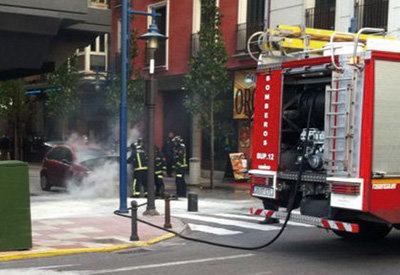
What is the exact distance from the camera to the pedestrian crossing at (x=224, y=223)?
40.2ft

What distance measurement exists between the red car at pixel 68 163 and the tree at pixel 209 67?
467 centimetres

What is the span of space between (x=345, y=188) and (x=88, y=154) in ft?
40.0

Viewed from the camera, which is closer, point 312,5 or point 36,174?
point 312,5

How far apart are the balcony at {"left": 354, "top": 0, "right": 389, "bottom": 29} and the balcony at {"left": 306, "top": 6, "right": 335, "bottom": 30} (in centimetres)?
96

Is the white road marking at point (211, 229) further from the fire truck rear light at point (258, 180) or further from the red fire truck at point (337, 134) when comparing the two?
the red fire truck at point (337, 134)

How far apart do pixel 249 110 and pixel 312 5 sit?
4566mm

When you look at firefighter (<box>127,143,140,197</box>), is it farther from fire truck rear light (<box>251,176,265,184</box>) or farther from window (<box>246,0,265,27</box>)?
window (<box>246,0,265,27</box>)

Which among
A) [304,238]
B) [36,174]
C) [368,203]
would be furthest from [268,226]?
[36,174]

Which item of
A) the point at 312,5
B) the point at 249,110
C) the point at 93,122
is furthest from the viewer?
the point at 93,122

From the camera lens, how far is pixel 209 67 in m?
22.6

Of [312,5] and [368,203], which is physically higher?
[312,5]

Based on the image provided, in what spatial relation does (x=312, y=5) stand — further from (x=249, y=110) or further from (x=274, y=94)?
(x=274, y=94)

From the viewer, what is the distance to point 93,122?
123 ft

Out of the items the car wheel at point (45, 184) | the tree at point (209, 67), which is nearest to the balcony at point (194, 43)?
the tree at point (209, 67)
